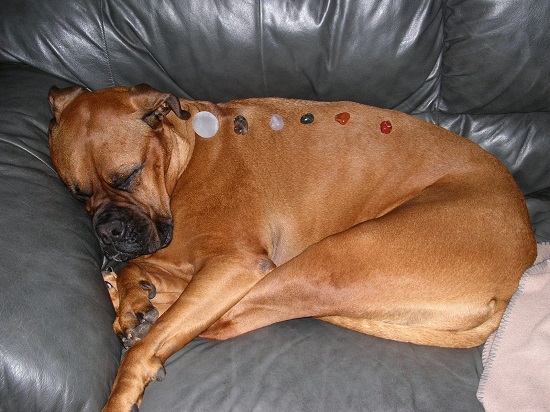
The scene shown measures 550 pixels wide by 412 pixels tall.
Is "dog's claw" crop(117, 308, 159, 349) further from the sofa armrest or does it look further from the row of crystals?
the row of crystals

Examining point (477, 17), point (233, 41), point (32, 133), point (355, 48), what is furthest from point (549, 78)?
point (32, 133)

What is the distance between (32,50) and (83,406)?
181 cm

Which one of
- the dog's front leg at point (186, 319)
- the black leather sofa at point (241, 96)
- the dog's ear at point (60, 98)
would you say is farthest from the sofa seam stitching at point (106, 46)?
the dog's front leg at point (186, 319)

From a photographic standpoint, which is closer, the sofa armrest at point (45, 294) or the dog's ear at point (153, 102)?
the sofa armrest at point (45, 294)

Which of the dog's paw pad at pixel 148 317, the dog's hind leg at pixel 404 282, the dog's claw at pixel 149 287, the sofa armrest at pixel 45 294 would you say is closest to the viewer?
the sofa armrest at pixel 45 294

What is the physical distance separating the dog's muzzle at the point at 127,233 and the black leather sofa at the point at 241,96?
7cm

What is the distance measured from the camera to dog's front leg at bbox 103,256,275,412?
2111mm

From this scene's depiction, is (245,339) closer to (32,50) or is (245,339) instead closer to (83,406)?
(83,406)

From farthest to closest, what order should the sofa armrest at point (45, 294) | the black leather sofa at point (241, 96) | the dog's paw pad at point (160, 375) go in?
the dog's paw pad at point (160, 375) → the black leather sofa at point (241, 96) → the sofa armrest at point (45, 294)

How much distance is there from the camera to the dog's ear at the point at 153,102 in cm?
253

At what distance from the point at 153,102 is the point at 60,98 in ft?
1.50

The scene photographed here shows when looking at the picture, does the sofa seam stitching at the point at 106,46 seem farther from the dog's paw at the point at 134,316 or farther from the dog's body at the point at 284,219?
the dog's paw at the point at 134,316

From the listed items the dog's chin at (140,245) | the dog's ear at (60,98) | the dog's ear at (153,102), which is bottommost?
the dog's chin at (140,245)

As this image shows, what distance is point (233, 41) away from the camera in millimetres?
2865
